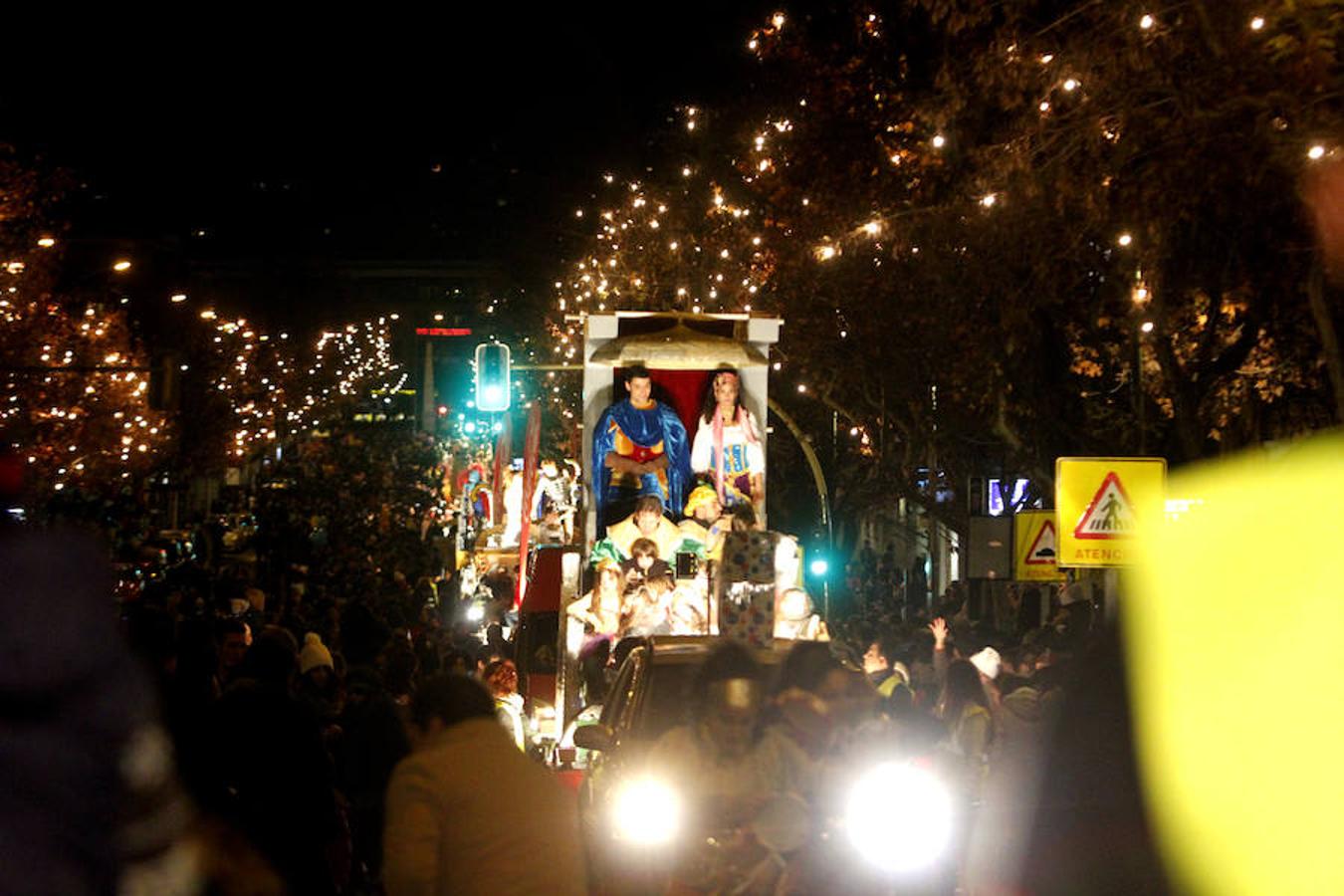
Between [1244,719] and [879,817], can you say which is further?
[879,817]

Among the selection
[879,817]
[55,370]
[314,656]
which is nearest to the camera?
[879,817]

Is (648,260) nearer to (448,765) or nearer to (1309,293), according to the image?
(1309,293)

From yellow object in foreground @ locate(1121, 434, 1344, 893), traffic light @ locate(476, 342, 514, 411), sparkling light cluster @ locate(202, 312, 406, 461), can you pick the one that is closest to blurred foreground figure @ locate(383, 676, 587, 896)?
yellow object in foreground @ locate(1121, 434, 1344, 893)

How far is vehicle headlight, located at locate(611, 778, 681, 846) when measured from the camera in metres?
8.07

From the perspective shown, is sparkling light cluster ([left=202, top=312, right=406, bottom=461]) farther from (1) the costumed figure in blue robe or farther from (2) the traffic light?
(1) the costumed figure in blue robe

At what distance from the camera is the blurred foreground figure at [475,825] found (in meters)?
5.14

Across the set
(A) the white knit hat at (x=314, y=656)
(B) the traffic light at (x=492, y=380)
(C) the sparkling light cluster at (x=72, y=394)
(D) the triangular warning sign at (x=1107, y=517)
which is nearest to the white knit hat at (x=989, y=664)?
(D) the triangular warning sign at (x=1107, y=517)

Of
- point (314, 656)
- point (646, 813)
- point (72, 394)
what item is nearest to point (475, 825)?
point (646, 813)

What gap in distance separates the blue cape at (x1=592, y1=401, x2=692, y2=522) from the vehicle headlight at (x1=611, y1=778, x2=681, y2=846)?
8724mm

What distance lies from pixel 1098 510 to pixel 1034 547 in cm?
370

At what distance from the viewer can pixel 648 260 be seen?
3831 centimetres

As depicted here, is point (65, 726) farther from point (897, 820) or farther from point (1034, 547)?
point (1034, 547)

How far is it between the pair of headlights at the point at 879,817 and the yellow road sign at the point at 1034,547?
9.46m

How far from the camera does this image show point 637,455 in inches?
670
